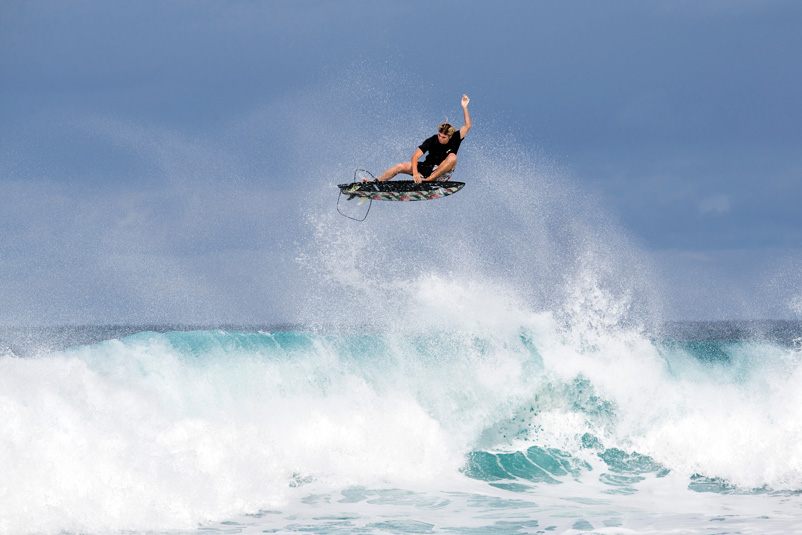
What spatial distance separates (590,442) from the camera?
12.2 m

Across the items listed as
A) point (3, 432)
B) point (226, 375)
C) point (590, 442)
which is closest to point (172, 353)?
point (226, 375)

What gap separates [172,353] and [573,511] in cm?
833

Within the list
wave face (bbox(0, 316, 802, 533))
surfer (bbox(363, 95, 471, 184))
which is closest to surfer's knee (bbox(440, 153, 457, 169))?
surfer (bbox(363, 95, 471, 184))

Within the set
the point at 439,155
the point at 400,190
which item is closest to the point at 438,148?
the point at 439,155

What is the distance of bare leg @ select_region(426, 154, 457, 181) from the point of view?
10.6 metres

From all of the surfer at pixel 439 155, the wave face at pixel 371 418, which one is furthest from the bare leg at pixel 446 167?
the wave face at pixel 371 418

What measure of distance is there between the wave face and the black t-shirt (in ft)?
15.0

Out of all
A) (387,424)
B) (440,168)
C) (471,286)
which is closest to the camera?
(440,168)

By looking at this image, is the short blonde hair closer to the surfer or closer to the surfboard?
the surfer

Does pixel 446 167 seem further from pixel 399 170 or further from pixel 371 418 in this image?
pixel 371 418

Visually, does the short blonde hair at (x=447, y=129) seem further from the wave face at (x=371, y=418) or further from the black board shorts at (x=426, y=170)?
the wave face at (x=371, y=418)

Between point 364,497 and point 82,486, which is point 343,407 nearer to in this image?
point 364,497

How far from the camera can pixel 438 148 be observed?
35.0 ft

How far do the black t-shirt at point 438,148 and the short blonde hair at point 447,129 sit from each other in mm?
75
